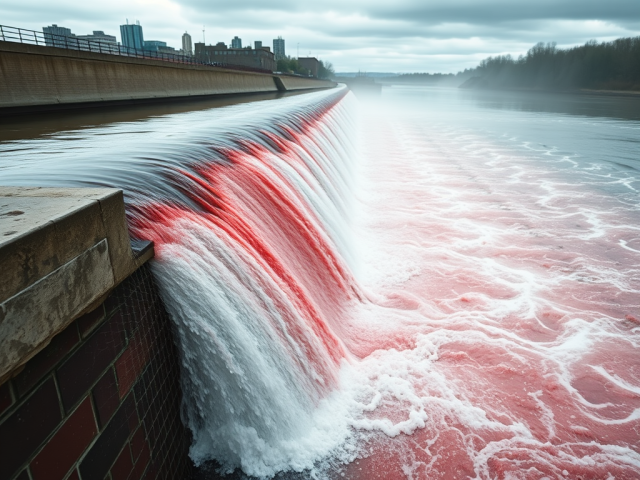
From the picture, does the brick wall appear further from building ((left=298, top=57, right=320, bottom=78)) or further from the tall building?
building ((left=298, top=57, right=320, bottom=78))

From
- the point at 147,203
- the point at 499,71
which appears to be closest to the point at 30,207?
the point at 147,203

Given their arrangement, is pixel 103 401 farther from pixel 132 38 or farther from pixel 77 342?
pixel 132 38

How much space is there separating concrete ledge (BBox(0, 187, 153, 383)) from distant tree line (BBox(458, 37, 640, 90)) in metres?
101

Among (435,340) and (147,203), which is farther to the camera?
(435,340)

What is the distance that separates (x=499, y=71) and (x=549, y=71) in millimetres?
36799

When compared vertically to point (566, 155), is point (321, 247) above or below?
above

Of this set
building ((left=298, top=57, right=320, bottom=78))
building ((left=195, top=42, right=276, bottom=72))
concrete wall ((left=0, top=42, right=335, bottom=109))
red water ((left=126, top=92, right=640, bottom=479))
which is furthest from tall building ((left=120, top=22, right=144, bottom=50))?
red water ((left=126, top=92, right=640, bottom=479))

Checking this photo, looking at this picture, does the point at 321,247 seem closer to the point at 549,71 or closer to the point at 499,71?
the point at 549,71

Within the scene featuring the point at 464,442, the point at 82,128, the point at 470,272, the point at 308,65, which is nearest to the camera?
the point at 464,442

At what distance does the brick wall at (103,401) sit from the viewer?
174 cm

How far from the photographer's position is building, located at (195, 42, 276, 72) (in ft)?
241

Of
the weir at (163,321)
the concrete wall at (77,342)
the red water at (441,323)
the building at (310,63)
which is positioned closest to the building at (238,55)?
the building at (310,63)

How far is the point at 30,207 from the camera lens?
205cm

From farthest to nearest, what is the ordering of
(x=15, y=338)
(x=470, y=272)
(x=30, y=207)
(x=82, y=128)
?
(x=82, y=128)
(x=470, y=272)
(x=30, y=207)
(x=15, y=338)
